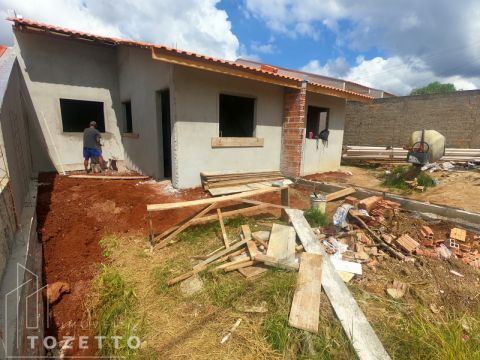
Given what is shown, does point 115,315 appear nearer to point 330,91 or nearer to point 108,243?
point 108,243

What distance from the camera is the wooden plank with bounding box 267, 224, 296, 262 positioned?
3572 millimetres

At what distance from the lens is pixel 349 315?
261 centimetres

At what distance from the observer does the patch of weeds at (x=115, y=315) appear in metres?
2.43

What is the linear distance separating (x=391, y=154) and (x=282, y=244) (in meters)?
9.59

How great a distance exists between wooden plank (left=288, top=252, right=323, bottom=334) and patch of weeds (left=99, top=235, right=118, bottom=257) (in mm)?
2957

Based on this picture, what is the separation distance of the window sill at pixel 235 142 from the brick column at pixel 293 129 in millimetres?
1008

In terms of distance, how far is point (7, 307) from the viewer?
216cm

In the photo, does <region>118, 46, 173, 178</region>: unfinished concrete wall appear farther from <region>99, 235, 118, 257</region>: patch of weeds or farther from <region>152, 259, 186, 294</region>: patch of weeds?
<region>152, 259, 186, 294</region>: patch of weeds

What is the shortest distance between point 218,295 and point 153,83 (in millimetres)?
6348

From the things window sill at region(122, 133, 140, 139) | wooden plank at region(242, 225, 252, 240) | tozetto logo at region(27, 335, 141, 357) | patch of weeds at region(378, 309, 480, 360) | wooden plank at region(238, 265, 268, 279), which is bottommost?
tozetto logo at region(27, 335, 141, 357)

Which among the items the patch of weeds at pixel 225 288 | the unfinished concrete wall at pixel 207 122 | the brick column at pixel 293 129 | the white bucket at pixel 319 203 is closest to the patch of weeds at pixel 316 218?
the white bucket at pixel 319 203

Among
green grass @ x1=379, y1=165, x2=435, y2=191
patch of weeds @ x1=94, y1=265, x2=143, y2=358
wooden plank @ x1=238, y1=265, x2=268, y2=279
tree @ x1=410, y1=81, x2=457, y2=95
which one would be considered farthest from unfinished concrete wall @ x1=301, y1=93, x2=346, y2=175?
tree @ x1=410, y1=81, x2=457, y2=95

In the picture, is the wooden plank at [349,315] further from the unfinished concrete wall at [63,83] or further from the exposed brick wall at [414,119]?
the exposed brick wall at [414,119]

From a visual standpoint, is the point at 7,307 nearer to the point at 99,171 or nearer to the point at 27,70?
the point at 99,171
